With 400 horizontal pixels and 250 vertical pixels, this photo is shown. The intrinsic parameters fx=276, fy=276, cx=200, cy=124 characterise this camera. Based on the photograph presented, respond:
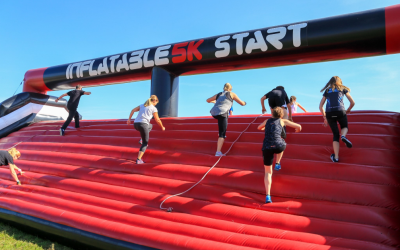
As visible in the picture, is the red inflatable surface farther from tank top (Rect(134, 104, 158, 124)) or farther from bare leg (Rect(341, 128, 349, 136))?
tank top (Rect(134, 104, 158, 124))

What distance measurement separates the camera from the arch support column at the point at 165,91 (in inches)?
277

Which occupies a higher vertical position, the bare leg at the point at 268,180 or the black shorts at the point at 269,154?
the black shorts at the point at 269,154

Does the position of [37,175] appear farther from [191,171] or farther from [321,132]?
[321,132]

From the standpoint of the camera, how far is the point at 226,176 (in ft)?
11.8

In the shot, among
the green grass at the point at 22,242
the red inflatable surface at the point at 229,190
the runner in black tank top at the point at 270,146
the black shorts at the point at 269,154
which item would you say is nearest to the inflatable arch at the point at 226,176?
the red inflatable surface at the point at 229,190

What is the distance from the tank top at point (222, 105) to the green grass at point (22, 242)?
2586 millimetres

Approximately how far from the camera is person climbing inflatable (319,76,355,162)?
3.48m

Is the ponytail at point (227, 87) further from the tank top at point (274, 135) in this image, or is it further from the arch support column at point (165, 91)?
the arch support column at point (165, 91)

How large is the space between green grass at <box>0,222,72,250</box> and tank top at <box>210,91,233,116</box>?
8.48 feet

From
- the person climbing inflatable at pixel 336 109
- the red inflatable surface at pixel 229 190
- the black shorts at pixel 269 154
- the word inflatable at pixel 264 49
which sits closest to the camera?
the red inflatable surface at pixel 229 190

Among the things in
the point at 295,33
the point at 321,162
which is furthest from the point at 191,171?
the point at 295,33

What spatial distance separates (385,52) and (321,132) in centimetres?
249

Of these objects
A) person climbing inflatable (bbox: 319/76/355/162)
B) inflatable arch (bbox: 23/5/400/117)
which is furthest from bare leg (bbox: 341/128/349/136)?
inflatable arch (bbox: 23/5/400/117)

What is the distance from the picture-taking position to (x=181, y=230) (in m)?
2.88
